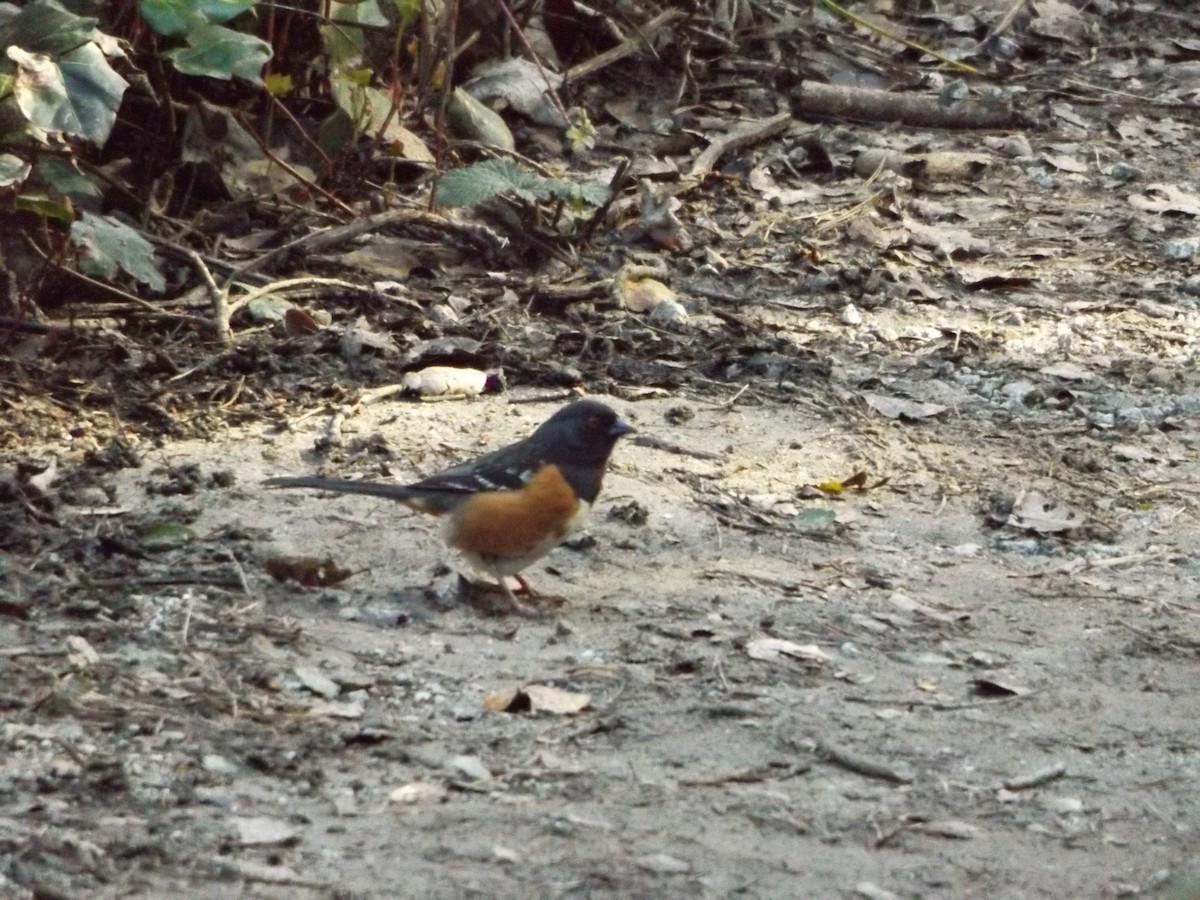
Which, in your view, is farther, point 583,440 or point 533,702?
point 583,440

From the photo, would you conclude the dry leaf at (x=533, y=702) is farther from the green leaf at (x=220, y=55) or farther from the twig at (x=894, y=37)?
the twig at (x=894, y=37)

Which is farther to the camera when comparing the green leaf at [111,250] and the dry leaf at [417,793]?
the green leaf at [111,250]

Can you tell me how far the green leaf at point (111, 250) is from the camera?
6043 mm

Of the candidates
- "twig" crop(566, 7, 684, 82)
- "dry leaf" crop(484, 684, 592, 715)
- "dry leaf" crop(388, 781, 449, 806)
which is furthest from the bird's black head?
"twig" crop(566, 7, 684, 82)

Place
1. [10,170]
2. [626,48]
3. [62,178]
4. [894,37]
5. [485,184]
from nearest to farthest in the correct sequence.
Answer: [10,170] → [62,178] → [485,184] → [626,48] → [894,37]

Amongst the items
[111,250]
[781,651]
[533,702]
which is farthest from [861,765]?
[111,250]

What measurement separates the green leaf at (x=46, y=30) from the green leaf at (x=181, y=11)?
363 mm

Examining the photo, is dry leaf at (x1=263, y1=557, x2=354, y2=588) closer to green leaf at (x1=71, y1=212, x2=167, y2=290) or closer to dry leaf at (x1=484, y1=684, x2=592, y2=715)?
dry leaf at (x1=484, y1=684, x2=592, y2=715)

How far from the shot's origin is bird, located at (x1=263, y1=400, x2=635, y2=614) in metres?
4.80

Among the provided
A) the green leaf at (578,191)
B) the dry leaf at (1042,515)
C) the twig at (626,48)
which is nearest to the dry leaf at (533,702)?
the dry leaf at (1042,515)

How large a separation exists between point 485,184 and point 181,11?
1.29 metres

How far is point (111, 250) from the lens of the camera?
609cm

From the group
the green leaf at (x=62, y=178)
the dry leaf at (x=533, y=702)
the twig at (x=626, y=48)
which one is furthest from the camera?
the twig at (x=626, y=48)

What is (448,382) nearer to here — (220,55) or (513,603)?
(220,55)
